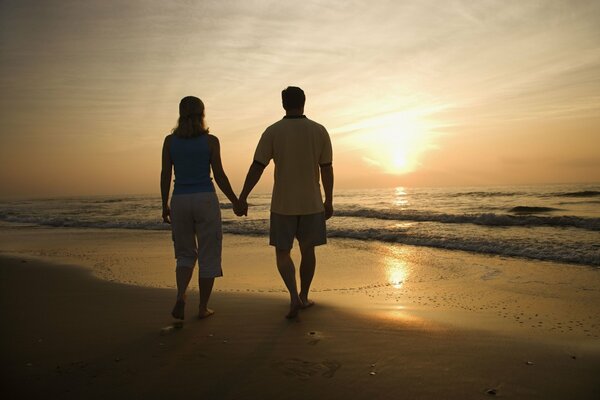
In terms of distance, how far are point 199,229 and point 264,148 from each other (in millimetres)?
934

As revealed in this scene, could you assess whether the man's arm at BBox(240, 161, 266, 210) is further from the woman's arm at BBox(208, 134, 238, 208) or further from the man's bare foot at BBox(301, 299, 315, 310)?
the man's bare foot at BBox(301, 299, 315, 310)

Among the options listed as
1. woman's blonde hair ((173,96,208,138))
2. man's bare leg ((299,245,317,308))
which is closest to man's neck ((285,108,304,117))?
woman's blonde hair ((173,96,208,138))

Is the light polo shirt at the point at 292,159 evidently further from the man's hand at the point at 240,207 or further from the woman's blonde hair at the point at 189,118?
the woman's blonde hair at the point at 189,118

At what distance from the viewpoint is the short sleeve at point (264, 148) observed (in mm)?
3826

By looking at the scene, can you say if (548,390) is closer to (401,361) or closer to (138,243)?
(401,361)

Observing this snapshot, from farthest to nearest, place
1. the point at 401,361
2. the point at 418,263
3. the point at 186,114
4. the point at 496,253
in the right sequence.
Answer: the point at 496,253 → the point at 418,263 → the point at 186,114 → the point at 401,361

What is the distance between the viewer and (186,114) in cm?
360

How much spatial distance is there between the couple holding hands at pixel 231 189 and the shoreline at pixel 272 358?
0.49 meters

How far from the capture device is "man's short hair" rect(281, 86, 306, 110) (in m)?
3.87

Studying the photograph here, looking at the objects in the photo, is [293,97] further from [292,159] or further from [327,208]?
[327,208]

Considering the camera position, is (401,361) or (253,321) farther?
(253,321)

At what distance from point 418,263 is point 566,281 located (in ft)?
7.59

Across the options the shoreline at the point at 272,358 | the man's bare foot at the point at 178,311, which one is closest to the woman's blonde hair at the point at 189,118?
the man's bare foot at the point at 178,311

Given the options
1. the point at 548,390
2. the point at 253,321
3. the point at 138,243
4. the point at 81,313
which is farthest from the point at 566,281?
the point at 138,243
